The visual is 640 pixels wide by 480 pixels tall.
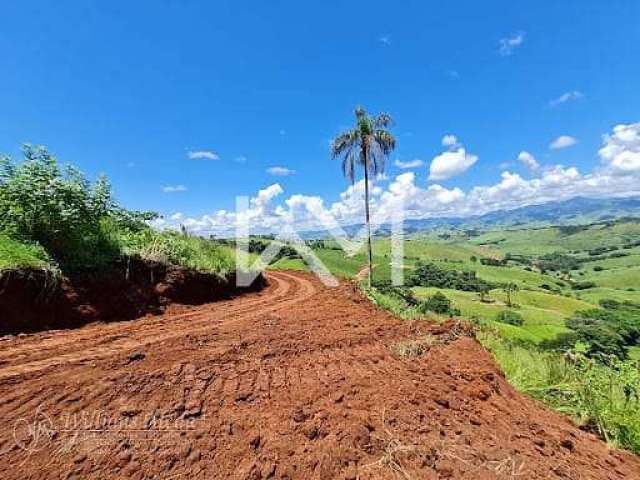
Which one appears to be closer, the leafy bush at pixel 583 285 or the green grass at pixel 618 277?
the leafy bush at pixel 583 285

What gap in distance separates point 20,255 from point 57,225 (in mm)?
1208

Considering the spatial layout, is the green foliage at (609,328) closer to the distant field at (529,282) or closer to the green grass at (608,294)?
the distant field at (529,282)

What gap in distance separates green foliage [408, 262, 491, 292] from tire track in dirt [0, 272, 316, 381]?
100107mm

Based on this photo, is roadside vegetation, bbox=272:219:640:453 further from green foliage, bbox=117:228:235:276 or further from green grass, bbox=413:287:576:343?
green foliage, bbox=117:228:235:276

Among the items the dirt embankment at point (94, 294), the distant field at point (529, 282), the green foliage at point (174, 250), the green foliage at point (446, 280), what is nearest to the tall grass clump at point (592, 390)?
the dirt embankment at point (94, 294)

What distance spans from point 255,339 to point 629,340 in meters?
80.0

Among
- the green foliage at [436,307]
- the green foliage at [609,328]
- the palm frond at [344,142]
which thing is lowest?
the green foliage at [609,328]

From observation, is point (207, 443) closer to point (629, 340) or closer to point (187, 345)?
point (187, 345)

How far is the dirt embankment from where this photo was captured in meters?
7.10

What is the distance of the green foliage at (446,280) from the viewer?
10800 cm

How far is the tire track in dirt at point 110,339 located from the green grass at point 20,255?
1.71 m

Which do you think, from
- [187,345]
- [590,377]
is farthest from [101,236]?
[590,377]

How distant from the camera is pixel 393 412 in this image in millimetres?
4273

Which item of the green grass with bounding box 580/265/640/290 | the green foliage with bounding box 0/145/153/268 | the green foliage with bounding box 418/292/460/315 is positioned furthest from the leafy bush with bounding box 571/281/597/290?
the green foliage with bounding box 0/145/153/268
